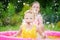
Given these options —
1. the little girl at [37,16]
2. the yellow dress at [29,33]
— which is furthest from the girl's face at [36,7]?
the yellow dress at [29,33]

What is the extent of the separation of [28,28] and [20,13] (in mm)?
151

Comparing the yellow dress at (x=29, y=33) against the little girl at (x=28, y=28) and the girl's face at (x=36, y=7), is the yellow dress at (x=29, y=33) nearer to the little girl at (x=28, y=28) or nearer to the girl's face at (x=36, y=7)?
the little girl at (x=28, y=28)

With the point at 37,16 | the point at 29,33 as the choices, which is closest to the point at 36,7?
the point at 37,16

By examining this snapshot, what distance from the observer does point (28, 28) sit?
2.07 meters

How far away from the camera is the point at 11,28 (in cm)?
221

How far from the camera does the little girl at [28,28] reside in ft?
6.71

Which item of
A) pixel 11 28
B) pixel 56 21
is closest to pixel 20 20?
pixel 11 28

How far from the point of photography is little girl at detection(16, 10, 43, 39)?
205cm

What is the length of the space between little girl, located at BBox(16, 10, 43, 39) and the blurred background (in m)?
0.06

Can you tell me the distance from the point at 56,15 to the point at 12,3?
351 mm

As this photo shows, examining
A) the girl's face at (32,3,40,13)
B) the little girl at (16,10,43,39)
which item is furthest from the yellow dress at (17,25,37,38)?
the girl's face at (32,3,40,13)

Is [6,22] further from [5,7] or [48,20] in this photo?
[48,20]

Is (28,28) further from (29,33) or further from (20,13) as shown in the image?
(20,13)

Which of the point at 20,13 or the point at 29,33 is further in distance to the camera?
the point at 20,13
